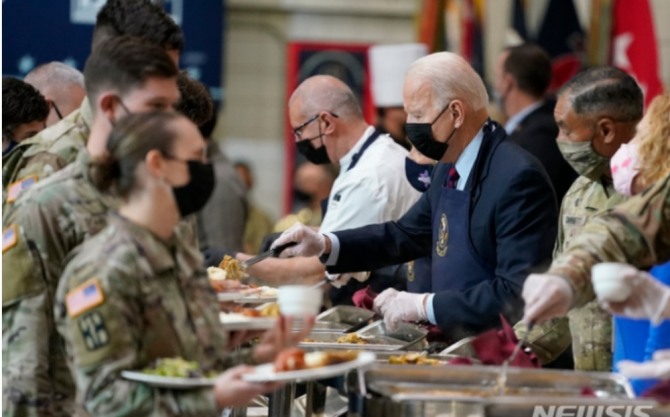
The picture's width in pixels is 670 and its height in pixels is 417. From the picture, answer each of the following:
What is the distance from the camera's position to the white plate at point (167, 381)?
320 centimetres

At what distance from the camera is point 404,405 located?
3.44 metres

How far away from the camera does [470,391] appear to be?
3594mm

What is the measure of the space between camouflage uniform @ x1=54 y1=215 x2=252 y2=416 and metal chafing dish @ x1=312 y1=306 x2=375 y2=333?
1.61 m

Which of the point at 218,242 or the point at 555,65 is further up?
the point at 555,65

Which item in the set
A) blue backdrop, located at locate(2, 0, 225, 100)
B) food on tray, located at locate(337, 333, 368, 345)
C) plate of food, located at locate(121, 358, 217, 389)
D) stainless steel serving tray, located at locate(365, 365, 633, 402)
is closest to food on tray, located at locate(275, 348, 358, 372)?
plate of food, located at locate(121, 358, 217, 389)

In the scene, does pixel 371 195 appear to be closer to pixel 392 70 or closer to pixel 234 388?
pixel 234 388

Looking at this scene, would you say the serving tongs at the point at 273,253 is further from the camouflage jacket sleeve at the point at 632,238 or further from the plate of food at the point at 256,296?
the camouflage jacket sleeve at the point at 632,238

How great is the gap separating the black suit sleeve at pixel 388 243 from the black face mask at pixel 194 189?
72.8 inches

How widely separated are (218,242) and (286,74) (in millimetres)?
5093

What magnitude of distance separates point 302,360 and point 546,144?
12.2ft

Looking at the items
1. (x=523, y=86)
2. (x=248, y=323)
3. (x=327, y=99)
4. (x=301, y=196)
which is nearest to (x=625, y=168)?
(x=248, y=323)

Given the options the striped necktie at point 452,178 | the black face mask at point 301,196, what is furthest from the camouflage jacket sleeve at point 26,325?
the black face mask at point 301,196

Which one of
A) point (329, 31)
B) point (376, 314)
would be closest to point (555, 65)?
point (329, 31)

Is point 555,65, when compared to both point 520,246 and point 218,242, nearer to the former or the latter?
point 218,242
